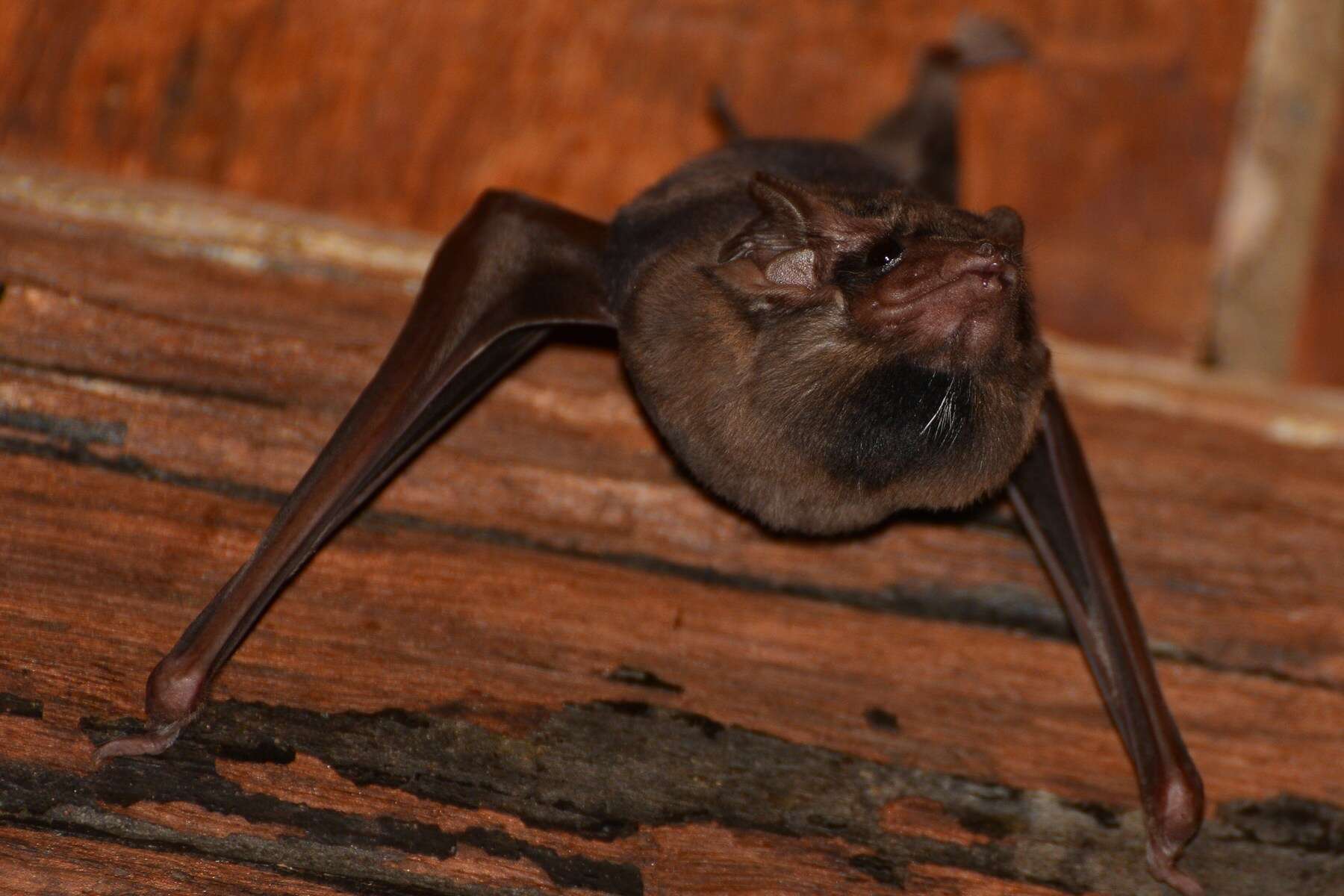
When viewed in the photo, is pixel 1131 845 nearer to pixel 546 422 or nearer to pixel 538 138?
pixel 546 422

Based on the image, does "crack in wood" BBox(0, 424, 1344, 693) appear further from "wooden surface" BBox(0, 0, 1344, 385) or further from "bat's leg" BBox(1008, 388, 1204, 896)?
"wooden surface" BBox(0, 0, 1344, 385)

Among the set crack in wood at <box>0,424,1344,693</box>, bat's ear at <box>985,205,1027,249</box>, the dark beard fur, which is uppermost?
bat's ear at <box>985,205,1027,249</box>

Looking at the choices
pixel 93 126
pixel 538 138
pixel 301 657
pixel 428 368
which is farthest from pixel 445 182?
pixel 301 657

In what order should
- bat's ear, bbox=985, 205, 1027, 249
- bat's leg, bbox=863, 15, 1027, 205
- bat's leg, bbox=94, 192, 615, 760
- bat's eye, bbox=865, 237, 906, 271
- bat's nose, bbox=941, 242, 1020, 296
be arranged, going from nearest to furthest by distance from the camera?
bat's leg, bbox=94, 192, 615, 760, bat's nose, bbox=941, 242, 1020, 296, bat's eye, bbox=865, 237, 906, 271, bat's ear, bbox=985, 205, 1027, 249, bat's leg, bbox=863, 15, 1027, 205


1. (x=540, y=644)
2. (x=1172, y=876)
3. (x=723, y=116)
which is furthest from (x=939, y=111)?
(x=1172, y=876)

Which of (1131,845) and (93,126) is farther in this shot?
(93,126)

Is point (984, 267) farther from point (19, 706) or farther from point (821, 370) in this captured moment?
point (19, 706)

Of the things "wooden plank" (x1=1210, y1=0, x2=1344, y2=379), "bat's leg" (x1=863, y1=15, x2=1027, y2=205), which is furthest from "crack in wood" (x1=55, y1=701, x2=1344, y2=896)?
"bat's leg" (x1=863, y1=15, x2=1027, y2=205)
